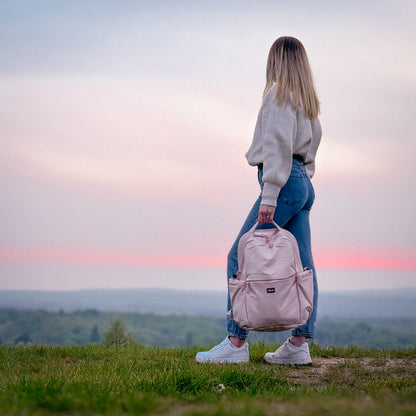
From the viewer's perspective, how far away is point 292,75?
5.71 metres

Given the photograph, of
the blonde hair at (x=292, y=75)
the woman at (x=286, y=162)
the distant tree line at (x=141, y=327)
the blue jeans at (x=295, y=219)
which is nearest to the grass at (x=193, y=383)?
the woman at (x=286, y=162)

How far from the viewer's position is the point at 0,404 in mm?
3418

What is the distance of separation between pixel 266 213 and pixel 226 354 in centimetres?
161

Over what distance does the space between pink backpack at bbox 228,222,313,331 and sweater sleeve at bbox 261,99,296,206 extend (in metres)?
0.38

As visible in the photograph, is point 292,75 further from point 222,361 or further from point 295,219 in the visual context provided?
point 222,361

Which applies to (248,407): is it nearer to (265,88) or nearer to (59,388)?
(59,388)

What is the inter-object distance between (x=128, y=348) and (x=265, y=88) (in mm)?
3860

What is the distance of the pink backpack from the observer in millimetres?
5219

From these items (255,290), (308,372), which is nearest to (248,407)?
(255,290)

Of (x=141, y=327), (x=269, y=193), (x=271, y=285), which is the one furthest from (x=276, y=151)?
(x=141, y=327)

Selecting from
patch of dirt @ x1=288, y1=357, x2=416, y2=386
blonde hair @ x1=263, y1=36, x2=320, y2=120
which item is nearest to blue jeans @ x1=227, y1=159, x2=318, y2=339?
patch of dirt @ x1=288, y1=357, x2=416, y2=386

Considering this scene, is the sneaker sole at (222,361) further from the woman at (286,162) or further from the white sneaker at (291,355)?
the white sneaker at (291,355)

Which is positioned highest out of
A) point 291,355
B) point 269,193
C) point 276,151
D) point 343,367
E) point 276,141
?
point 276,141

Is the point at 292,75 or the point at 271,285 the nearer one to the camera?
the point at 271,285
